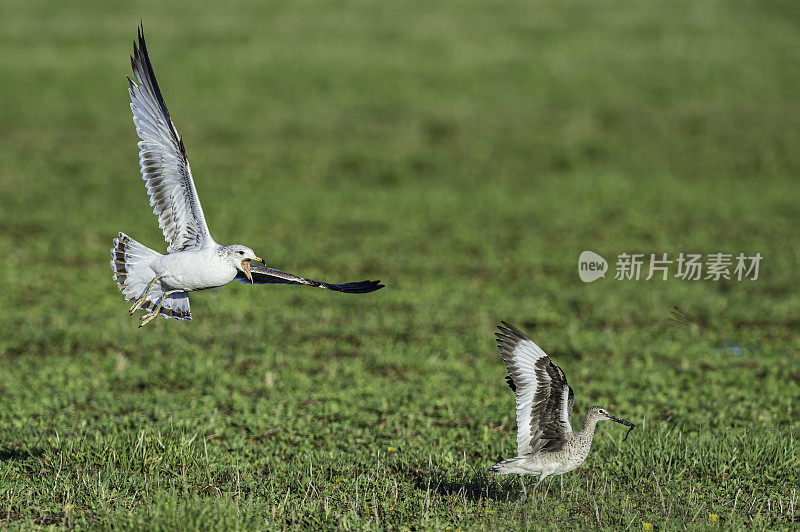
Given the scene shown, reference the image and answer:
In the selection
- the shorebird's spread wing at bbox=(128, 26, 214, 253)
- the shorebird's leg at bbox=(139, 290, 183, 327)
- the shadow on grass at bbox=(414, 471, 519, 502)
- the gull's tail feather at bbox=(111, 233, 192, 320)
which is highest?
the shorebird's spread wing at bbox=(128, 26, 214, 253)

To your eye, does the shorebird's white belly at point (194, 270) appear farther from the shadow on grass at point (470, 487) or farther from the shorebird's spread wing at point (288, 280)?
the shadow on grass at point (470, 487)

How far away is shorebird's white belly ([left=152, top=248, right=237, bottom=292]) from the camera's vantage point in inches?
163

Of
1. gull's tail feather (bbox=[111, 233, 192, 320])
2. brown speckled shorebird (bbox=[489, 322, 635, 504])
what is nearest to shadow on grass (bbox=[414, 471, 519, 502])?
brown speckled shorebird (bbox=[489, 322, 635, 504])

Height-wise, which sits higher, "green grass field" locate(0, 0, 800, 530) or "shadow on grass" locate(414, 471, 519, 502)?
"green grass field" locate(0, 0, 800, 530)

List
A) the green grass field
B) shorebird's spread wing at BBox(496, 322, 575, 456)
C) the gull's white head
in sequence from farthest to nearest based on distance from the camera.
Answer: the green grass field
shorebird's spread wing at BBox(496, 322, 575, 456)
the gull's white head

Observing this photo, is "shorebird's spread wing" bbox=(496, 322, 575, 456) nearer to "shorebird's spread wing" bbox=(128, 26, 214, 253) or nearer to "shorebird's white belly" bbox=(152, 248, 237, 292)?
"shorebird's white belly" bbox=(152, 248, 237, 292)

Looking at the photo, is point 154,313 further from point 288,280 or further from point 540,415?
point 540,415

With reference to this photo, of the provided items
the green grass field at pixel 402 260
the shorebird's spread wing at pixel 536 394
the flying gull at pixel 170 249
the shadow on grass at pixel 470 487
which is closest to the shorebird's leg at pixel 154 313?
the flying gull at pixel 170 249

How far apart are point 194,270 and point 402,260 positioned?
368 inches

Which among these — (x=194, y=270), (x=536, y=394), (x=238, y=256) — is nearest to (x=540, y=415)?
(x=536, y=394)

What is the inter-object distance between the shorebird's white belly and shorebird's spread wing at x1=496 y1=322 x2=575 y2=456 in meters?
1.62

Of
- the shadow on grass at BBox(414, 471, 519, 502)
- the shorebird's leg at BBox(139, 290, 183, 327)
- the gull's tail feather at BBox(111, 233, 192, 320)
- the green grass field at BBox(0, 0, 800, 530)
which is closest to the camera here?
the shorebird's leg at BBox(139, 290, 183, 327)

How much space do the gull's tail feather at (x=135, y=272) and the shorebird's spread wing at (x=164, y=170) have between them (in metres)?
0.20

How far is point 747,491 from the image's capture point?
20.7 feet
